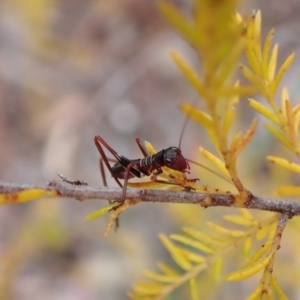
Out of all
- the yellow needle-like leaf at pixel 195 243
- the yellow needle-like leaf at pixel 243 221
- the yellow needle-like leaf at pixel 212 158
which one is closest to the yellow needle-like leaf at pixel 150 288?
the yellow needle-like leaf at pixel 195 243

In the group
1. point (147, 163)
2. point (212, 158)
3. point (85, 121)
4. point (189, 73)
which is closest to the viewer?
point (189, 73)

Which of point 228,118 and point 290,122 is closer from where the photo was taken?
point 228,118

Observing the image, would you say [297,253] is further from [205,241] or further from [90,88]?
[90,88]

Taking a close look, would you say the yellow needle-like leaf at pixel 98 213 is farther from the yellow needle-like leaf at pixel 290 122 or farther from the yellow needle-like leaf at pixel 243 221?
the yellow needle-like leaf at pixel 290 122

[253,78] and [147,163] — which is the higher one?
[147,163]

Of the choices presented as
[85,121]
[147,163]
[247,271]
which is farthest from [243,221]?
[85,121]

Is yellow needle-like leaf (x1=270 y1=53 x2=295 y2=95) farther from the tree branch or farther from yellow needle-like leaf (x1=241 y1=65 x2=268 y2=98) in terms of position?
the tree branch

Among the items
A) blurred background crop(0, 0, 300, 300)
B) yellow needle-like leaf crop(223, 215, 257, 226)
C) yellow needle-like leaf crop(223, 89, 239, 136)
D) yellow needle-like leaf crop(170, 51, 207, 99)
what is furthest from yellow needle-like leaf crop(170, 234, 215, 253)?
blurred background crop(0, 0, 300, 300)

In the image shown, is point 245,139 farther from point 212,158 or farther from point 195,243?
point 195,243

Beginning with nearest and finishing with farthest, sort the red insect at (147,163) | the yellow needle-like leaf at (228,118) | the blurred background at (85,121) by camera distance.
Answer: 1. the yellow needle-like leaf at (228,118)
2. the red insect at (147,163)
3. the blurred background at (85,121)
